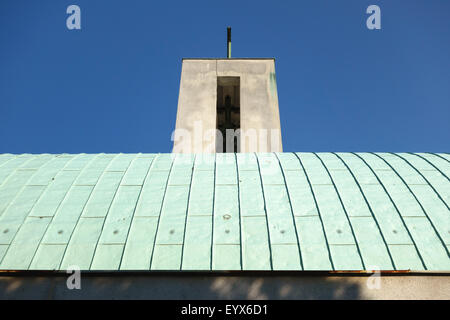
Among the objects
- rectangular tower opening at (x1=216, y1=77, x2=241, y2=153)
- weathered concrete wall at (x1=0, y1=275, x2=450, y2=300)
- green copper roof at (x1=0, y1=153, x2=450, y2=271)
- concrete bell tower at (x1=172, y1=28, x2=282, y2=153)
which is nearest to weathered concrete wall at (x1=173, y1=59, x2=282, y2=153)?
concrete bell tower at (x1=172, y1=28, x2=282, y2=153)

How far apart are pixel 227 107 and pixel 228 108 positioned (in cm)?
7

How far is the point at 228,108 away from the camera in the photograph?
668 inches

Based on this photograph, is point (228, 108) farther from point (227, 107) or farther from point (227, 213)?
point (227, 213)

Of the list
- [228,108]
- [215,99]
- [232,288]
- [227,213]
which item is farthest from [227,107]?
[232,288]

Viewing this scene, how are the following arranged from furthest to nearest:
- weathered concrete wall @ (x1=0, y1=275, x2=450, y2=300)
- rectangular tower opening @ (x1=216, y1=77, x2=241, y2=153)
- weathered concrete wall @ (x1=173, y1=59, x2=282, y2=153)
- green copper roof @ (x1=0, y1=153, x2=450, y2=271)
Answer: rectangular tower opening @ (x1=216, y1=77, x2=241, y2=153), weathered concrete wall @ (x1=173, y1=59, x2=282, y2=153), green copper roof @ (x1=0, y1=153, x2=450, y2=271), weathered concrete wall @ (x1=0, y1=275, x2=450, y2=300)

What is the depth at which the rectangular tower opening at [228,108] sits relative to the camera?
52.9ft

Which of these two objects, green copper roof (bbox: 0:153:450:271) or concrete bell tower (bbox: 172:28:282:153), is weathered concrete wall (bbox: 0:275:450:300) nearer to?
green copper roof (bbox: 0:153:450:271)

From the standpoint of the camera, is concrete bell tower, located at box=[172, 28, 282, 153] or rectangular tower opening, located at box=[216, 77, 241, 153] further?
rectangular tower opening, located at box=[216, 77, 241, 153]

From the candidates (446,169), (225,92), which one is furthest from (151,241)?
(225,92)

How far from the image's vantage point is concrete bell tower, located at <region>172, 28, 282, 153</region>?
1420 cm

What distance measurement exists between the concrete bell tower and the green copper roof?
4.53 m

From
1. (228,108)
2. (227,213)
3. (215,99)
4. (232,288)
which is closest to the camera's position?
(232,288)

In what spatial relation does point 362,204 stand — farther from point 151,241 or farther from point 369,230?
point 151,241

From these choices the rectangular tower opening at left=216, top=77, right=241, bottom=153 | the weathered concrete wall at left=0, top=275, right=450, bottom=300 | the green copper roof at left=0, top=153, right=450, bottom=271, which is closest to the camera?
the weathered concrete wall at left=0, top=275, right=450, bottom=300
